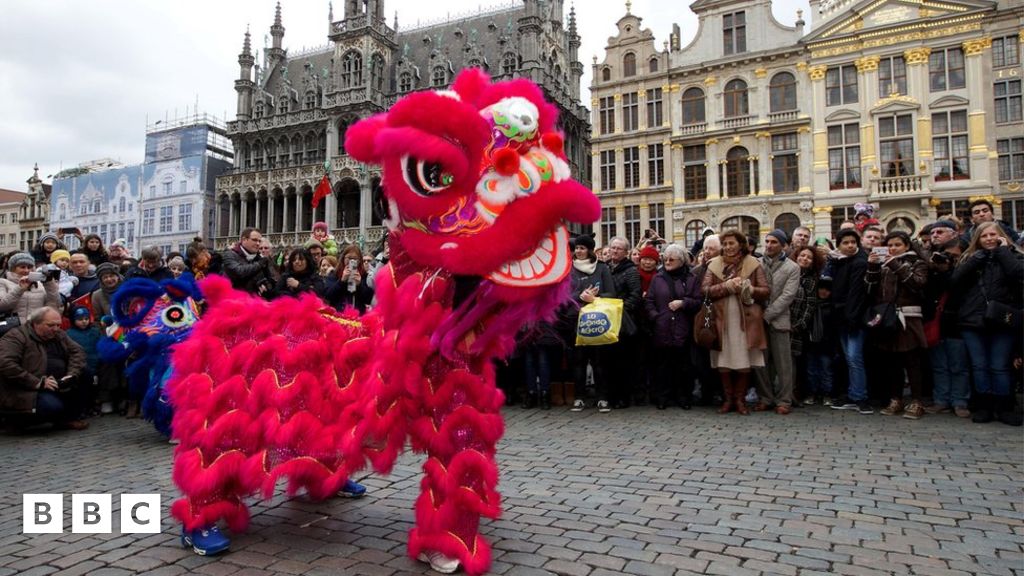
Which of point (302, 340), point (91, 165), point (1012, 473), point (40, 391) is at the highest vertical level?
point (91, 165)

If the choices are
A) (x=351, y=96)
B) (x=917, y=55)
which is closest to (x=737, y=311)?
(x=917, y=55)

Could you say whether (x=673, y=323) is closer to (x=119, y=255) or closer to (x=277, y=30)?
(x=119, y=255)

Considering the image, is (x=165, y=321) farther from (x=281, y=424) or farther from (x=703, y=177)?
(x=703, y=177)

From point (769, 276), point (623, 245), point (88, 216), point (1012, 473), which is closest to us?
point (1012, 473)

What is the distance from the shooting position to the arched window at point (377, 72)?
38.7 m

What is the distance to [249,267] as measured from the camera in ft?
24.1

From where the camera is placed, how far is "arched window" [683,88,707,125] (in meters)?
30.1

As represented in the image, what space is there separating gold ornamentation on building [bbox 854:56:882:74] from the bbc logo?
31.6 m

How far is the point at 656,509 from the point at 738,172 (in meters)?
28.4

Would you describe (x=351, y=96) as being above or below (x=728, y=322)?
above

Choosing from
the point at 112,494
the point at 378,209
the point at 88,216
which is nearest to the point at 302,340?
the point at 378,209

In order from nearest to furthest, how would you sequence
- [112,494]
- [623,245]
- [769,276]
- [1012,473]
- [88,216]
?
[112,494], [1012,473], [769,276], [623,245], [88,216]

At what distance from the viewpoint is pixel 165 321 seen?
18.4 ft

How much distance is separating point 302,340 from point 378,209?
2.68ft
